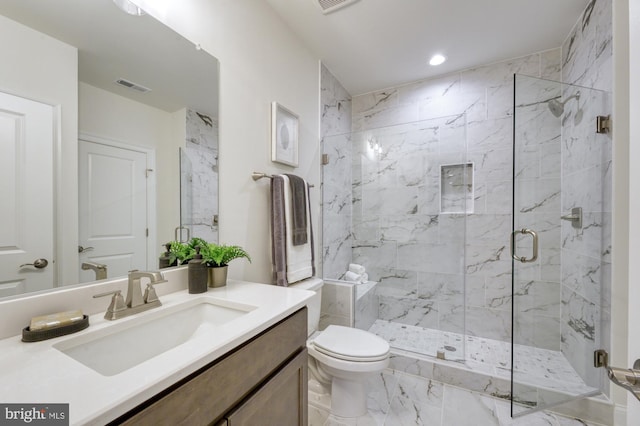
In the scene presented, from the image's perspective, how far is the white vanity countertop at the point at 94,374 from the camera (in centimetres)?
45

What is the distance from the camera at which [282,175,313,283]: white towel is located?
170 centimetres

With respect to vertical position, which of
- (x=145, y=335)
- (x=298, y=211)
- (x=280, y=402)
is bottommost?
(x=280, y=402)

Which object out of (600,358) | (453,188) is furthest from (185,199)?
(600,358)

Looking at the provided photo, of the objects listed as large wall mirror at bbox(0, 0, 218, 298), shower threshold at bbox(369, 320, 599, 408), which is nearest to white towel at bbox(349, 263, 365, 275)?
shower threshold at bbox(369, 320, 599, 408)

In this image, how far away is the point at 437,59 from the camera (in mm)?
2311

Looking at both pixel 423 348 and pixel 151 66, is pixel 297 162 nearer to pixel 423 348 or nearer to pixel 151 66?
pixel 151 66

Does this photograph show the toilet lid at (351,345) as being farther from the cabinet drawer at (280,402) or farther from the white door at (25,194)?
the white door at (25,194)

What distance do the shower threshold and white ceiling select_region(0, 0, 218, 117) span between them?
2209mm

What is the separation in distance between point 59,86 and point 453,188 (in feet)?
8.45

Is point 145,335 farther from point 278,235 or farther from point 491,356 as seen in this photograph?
point 491,356

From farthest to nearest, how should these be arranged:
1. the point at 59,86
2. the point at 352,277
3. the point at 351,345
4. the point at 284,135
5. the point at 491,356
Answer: the point at 352,277
the point at 491,356
the point at 284,135
the point at 351,345
the point at 59,86

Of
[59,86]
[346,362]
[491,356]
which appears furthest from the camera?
[491,356]

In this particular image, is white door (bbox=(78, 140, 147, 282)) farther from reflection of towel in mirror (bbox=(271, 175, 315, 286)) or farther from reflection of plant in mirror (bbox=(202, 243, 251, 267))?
reflection of towel in mirror (bbox=(271, 175, 315, 286))

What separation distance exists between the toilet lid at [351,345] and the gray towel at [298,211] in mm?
630
